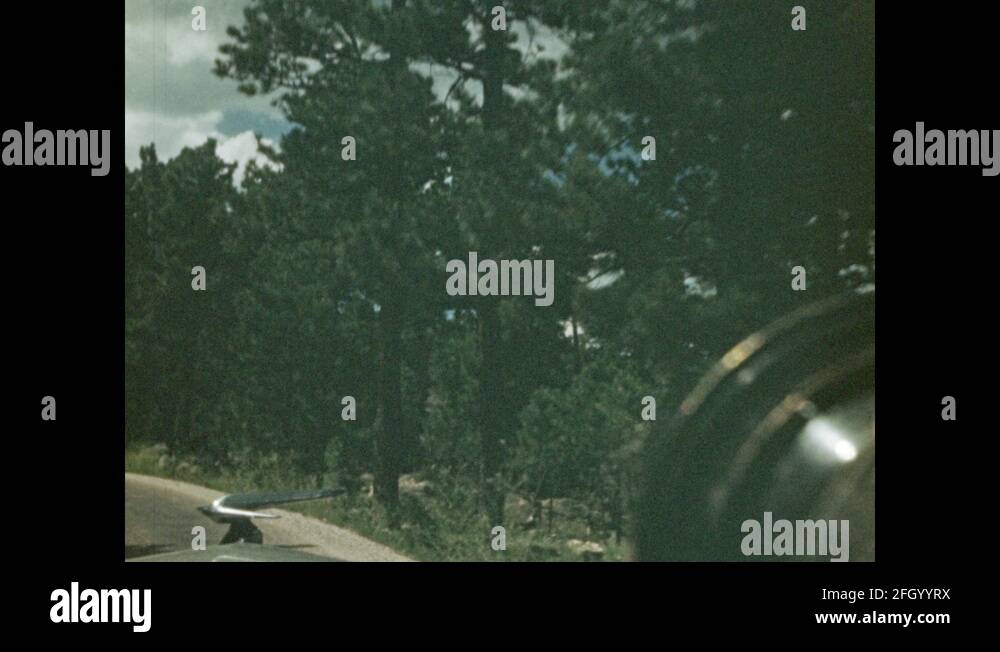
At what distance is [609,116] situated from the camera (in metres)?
6.81

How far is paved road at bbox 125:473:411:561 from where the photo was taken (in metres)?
6.67

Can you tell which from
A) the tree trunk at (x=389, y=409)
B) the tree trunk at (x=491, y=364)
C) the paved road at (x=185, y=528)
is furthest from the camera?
the tree trunk at (x=389, y=409)

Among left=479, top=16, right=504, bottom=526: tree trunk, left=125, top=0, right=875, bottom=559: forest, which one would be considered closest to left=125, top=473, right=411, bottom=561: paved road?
Answer: left=125, top=0, right=875, bottom=559: forest

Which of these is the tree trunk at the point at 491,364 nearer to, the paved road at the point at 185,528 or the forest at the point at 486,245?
the forest at the point at 486,245

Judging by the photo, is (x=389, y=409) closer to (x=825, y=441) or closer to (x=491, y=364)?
(x=491, y=364)

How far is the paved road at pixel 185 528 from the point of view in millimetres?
6672

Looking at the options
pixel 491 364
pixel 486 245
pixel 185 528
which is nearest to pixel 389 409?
pixel 491 364

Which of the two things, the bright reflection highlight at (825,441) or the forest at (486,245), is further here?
the forest at (486,245)

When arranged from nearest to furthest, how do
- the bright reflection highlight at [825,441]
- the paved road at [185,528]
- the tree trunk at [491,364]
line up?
the bright reflection highlight at [825,441]
the paved road at [185,528]
the tree trunk at [491,364]

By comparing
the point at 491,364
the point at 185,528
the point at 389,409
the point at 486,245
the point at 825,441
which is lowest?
the point at 185,528

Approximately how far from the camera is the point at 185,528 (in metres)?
6.79

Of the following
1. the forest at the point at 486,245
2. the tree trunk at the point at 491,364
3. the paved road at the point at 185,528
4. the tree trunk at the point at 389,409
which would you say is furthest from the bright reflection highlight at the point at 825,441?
the tree trunk at the point at 389,409

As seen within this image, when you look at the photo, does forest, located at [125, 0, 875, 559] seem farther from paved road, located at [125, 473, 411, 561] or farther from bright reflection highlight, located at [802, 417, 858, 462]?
bright reflection highlight, located at [802, 417, 858, 462]
